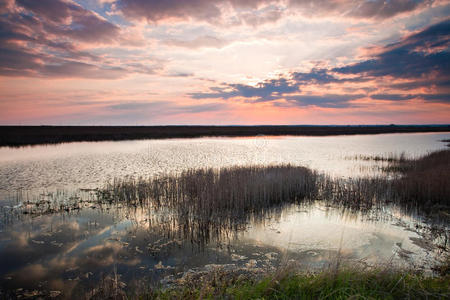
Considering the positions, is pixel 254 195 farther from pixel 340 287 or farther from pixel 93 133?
pixel 93 133

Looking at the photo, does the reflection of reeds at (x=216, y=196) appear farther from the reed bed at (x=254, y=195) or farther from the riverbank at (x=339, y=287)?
the riverbank at (x=339, y=287)

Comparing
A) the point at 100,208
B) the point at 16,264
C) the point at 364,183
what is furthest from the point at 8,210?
the point at 364,183

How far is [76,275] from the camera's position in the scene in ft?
19.2

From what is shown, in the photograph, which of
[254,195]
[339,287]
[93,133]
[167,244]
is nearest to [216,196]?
[254,195]

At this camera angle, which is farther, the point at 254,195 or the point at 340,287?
the point at 254,195

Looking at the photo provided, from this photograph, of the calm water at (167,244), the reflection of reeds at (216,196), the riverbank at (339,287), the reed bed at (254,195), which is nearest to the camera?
the riverbank at (339,287)

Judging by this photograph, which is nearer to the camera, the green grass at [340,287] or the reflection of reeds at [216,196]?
the green grass at [340,287]

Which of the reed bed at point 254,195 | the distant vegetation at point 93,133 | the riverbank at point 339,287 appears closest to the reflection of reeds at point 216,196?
the reed bed at point 254,195

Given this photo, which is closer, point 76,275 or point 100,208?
point 76,275

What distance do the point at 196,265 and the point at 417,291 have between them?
464cm

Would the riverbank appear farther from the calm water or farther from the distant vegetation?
the distant vegetation

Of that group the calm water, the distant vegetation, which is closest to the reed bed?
the calm water

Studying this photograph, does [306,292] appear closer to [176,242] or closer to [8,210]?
[176,242]

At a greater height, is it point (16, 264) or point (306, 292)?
point (306, 292)
